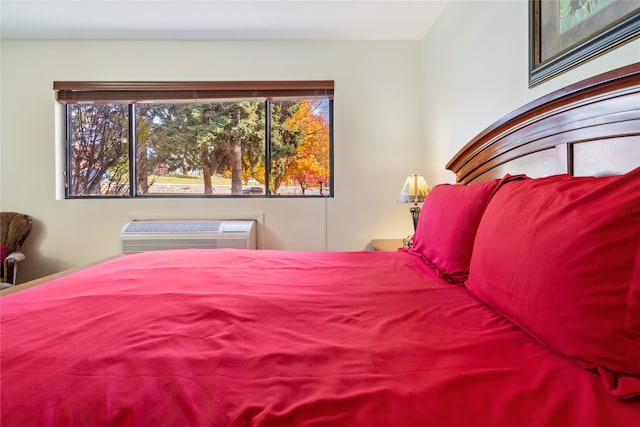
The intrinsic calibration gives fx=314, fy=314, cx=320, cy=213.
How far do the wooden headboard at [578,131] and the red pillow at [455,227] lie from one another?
19 centimetres

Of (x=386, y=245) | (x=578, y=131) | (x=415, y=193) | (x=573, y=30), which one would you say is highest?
(x=573, y=30)

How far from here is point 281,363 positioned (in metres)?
0.59

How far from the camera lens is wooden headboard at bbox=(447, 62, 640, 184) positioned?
33.9 inches

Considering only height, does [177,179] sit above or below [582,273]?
above

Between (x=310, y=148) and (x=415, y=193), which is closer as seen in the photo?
(x=415, y=193)

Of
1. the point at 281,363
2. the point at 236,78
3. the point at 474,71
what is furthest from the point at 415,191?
the point at 281,363

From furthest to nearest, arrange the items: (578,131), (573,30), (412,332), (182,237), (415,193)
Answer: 1. (182,237)
2. (415,193)
3. (573,30)
4. (578,131)
5. (412,332)

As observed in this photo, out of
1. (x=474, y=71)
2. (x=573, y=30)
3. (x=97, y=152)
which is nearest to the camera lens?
(x=573, y=30)

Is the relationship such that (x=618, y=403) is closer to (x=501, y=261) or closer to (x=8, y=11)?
(x=501, y=261)

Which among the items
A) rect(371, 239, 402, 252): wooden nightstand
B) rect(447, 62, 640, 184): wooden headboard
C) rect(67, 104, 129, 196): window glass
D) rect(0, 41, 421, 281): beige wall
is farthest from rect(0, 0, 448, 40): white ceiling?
rect(371, 239, 402, 252): wooden nightstand

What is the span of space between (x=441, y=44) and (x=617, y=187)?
2291mm

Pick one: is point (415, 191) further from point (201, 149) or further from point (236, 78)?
point (201, 149)

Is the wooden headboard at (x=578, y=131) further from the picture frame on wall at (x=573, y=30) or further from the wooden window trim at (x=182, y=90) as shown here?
the wooden window trim at (x=182, y=90)

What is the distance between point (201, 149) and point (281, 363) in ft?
9.34
